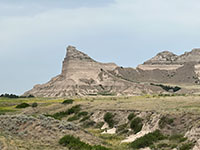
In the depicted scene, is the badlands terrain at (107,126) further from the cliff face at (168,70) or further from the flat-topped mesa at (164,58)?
the flat-topped mesa at (164,58)

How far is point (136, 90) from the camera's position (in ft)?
451

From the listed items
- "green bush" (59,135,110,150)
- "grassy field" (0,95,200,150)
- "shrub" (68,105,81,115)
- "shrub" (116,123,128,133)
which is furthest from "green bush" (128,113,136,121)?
"shrub" (68,105,81,115)

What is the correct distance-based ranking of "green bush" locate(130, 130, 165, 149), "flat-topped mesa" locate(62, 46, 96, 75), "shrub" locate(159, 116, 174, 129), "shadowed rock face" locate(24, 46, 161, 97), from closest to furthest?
"green bush" locate(130, 130, 165, 149)
"shrub" locate(159, 116, 174, 129)
"shadowed rock face" locate(24, 46, 161, 97)
"flat-topped mesa" locate(62, 46, 96, 75)

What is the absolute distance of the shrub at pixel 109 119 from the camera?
44.4 meters

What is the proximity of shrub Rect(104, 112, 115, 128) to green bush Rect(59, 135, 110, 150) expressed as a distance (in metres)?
17.8

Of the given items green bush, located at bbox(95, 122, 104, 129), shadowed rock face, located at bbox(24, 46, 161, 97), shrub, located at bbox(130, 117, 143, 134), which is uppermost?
shadowed rock face, located at bbox(24, 46, 161, 97)

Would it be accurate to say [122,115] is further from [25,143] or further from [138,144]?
[25,143]

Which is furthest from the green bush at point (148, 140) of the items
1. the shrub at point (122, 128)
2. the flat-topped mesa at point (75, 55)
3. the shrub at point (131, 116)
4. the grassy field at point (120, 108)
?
the flat-topped mesa at point (75, 55)

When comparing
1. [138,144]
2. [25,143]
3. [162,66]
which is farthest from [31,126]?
[162,66]

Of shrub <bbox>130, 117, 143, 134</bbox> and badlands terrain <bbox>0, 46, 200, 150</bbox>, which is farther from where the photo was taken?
shrub <bbox>130, 117, 143, 134</bbox>

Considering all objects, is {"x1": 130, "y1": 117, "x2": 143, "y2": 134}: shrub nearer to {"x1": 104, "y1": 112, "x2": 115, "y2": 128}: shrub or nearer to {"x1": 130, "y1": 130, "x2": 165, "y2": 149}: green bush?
{"x1": 130, "y1": 130, "x2": 165, "y2": 149}: green bush

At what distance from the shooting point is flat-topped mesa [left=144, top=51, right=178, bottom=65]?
7170 inches

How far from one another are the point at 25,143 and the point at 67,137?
Answer: 10.5ft

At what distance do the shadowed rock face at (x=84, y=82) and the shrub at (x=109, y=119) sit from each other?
86209 mm
